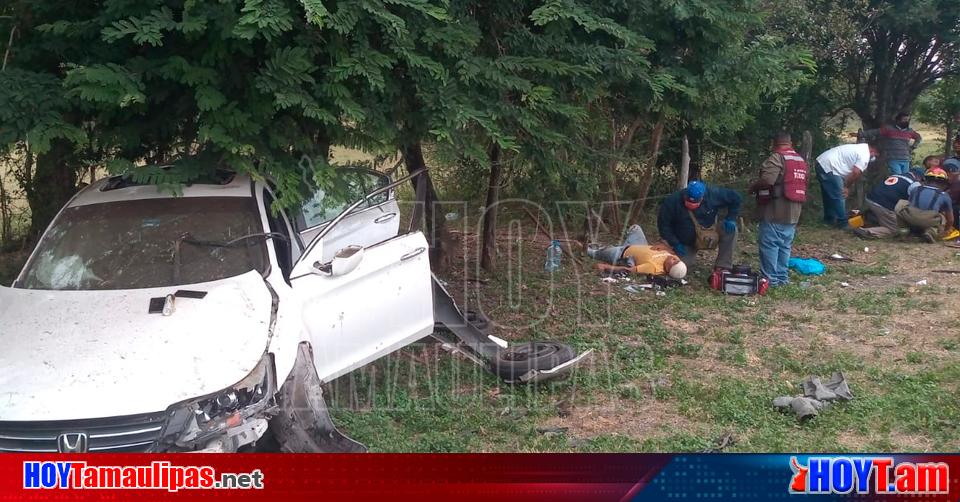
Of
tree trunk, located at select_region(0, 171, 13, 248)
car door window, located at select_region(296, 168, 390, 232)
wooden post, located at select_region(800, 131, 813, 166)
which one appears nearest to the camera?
car door window, located at select_region(296, 168, 390, 232)

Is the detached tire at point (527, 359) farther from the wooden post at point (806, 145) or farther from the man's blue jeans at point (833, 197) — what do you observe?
the wooden post at point (806, 145)

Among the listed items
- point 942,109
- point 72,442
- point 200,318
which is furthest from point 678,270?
point 942,109

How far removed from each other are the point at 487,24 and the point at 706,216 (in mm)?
4375

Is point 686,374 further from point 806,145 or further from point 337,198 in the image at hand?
point 806,145

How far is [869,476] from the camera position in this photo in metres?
4.14

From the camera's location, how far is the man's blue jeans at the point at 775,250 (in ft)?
31.3

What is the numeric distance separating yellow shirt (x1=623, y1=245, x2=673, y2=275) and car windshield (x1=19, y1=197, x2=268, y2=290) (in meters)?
5.56

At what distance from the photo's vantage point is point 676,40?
724 cm

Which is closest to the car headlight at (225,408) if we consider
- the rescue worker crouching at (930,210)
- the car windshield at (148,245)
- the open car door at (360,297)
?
the open car door at (360,297)

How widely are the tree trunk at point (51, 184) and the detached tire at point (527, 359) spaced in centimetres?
367

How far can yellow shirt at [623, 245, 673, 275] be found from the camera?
976 centimetres

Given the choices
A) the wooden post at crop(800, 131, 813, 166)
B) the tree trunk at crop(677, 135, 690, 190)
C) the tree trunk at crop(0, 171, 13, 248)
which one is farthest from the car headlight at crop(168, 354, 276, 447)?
the wooden post at crop(800, 131, 813, 166)

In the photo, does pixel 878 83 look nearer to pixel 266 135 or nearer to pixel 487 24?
pixel 487 24

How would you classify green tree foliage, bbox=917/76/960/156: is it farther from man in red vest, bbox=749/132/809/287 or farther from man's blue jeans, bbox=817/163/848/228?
man in red vest, bbox=749/132/809/287
